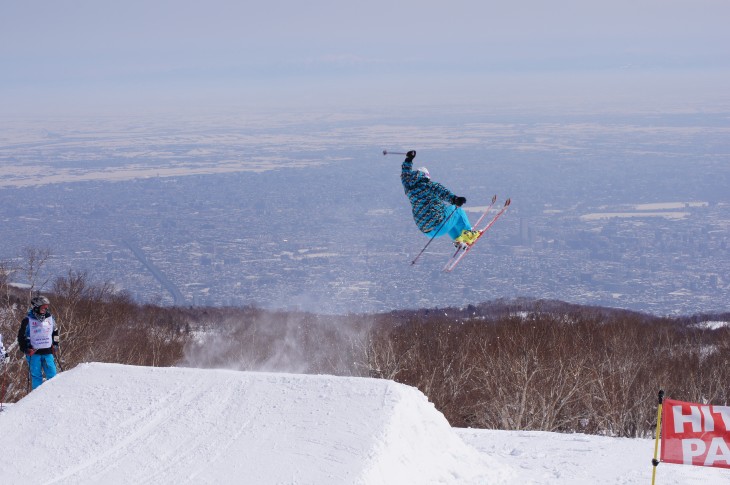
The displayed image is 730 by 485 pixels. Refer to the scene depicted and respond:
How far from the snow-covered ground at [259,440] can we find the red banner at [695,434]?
7.45 feet

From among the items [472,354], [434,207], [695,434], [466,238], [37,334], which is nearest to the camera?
[695,434]

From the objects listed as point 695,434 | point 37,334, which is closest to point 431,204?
point 695,434

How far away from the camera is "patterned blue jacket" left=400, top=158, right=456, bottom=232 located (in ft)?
40.1

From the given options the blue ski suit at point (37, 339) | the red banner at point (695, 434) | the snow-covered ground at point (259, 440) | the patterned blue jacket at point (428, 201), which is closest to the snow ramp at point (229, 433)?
the snow-covered ground at point (259, 440)

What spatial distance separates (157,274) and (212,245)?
112 ft

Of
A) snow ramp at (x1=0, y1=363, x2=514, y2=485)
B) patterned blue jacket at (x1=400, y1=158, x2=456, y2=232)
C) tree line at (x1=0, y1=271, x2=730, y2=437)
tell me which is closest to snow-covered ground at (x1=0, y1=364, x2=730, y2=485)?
snow ramp at (x1=0, y1=363, x2=514, y2=485)

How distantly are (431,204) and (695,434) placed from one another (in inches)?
212

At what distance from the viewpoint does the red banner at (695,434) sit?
790cm

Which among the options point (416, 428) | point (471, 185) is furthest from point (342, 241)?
point (416, 428)

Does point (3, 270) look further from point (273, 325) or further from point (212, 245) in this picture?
point (212, 245)

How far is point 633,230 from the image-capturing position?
178 metres

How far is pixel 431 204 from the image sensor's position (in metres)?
12.2

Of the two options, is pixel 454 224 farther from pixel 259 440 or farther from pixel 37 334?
pixel 37 334

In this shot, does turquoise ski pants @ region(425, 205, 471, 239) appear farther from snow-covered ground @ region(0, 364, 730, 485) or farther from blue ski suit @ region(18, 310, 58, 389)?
blue ski suit @ region(18, 310, 58, 389)
